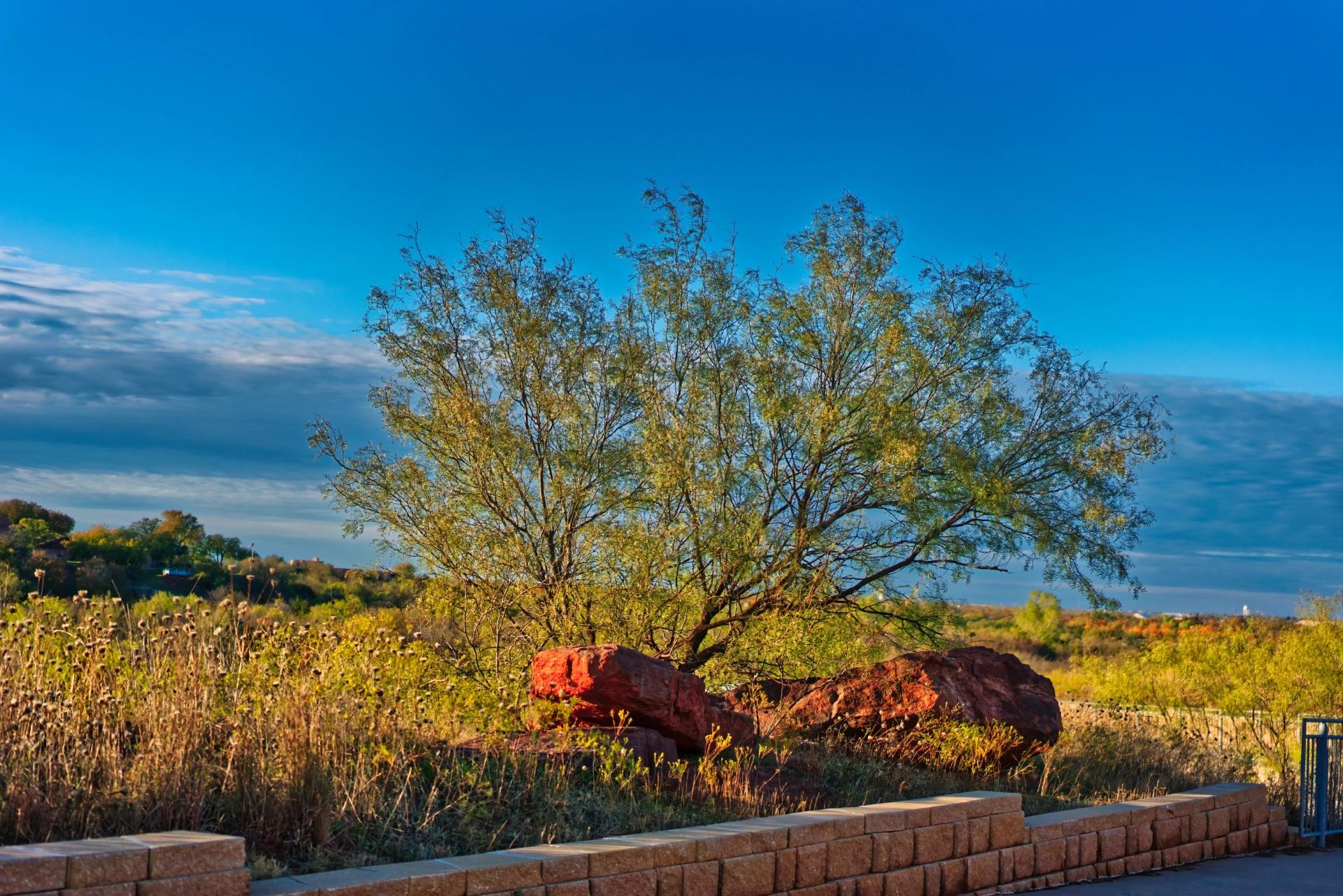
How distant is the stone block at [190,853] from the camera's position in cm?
504

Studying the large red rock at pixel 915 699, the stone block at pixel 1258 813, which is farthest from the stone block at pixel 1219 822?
the large red rock at pixel 915 699

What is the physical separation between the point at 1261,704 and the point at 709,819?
1444 centimetres

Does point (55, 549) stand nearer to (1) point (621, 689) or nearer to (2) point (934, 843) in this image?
(1) point (621, 689)

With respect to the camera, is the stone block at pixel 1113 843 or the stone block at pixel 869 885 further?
the stone block at pixel 1113 843

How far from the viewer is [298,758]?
6.53 meters

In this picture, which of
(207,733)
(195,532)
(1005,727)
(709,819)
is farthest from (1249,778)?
(195,532)

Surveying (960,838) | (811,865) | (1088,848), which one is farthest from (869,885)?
(1088,848)

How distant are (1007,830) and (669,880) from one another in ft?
10.7

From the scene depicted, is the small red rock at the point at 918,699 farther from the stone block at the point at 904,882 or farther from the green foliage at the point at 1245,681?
the green foliage at the point at 1245,681

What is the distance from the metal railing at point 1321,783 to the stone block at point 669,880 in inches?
329

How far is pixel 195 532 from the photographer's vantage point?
98.6 ft

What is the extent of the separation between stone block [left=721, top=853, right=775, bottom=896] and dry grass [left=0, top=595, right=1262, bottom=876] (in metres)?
0.80

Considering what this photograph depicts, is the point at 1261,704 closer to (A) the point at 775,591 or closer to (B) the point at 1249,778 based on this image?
(B) the point at 1249,778

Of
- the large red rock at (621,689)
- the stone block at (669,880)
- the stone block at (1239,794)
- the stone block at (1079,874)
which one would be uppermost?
the large red rock at (621,689)
